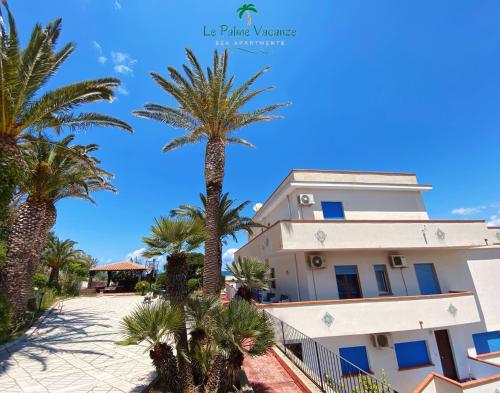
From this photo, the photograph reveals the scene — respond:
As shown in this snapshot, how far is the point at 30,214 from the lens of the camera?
1093 cm

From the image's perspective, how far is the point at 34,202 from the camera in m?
11.2

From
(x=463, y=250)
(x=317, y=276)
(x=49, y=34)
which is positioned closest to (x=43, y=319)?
(x=49, y=34)

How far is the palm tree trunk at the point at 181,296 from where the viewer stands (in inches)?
232

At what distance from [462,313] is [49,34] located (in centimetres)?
2143

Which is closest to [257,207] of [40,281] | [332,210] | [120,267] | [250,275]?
[332,210]

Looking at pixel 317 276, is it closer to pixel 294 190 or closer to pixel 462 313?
pixel 294 190

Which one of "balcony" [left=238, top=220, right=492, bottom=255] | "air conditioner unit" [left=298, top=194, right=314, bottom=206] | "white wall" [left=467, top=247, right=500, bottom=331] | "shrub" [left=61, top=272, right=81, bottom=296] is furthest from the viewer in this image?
"shrub" [left=61, top=272, right=81, bottom=296]

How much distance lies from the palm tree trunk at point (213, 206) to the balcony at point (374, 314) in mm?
2287

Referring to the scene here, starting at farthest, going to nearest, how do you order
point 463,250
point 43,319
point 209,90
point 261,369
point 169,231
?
point 463,250
point 43,319
point 209,90
point 261,369
point 169,231

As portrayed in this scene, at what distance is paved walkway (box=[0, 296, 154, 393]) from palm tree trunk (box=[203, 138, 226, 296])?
3.41 meters

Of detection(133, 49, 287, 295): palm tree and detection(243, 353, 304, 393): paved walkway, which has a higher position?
detection(133, 49, 287, 295): palm tree

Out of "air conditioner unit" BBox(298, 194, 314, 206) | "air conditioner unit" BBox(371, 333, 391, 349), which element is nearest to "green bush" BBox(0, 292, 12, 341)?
"air conditioner unit" BBox(298, 194, 314, 206)

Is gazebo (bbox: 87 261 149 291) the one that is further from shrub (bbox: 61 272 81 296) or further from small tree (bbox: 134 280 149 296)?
shrub (bbox: 61 272 81 296)

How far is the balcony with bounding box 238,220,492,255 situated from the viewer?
1145 cm
